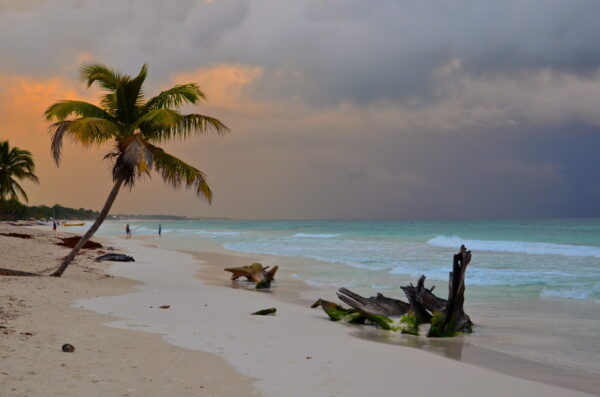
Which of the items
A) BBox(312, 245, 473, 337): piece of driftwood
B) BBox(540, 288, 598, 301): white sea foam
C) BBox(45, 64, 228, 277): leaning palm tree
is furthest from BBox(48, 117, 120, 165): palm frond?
BBox(540, 288, 598, 301): white sea foam

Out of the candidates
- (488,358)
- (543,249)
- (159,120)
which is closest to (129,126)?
(159,120)

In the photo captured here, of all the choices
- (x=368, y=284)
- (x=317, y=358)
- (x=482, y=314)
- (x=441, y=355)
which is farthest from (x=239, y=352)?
(x=368, y=284)

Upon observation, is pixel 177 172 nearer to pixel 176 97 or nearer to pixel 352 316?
pixel 176 97

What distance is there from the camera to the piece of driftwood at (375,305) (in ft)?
38.2

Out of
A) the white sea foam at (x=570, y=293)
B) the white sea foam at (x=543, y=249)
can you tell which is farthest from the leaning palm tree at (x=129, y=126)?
the white sea foam at (x=543, y=249)

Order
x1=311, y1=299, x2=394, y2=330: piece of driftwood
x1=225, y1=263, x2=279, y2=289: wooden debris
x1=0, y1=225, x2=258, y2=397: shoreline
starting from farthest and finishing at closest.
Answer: x1=225, y1=263, x2=279, y2=289: wooden debris
x1=311, y1=299, x2=394, y2=330: piece of driftwood
x1=0, y1=225, x2=258, y2=397: shoreline

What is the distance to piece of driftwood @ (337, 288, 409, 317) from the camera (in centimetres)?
1166

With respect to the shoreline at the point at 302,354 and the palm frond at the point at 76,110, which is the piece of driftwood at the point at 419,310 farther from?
the palm frond at the point at 76,110

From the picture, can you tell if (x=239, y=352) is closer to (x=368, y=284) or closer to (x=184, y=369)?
(x=184, y=369)

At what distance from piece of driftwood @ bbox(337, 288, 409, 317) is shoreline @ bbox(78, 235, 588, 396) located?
80cm

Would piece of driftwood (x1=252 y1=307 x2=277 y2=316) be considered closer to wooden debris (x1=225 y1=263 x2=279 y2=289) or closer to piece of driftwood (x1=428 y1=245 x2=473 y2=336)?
piece of driftwood (x1=428 y1=245 x2=473 y2=336)

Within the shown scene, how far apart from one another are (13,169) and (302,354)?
162ft

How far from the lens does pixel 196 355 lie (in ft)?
22.6

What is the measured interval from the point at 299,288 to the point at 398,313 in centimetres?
616
